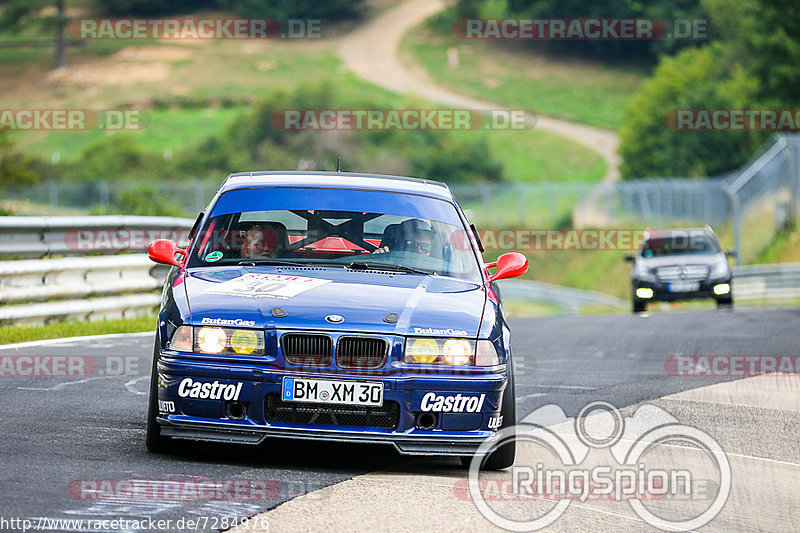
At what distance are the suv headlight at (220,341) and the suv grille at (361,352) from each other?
388 mm

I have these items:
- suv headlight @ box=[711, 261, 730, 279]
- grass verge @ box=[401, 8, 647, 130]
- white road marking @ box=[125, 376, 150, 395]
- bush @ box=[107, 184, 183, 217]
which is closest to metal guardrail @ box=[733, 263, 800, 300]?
suv headlight @ box=[711, 261, 730, 279]

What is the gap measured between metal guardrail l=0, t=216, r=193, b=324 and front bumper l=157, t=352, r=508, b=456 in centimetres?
686

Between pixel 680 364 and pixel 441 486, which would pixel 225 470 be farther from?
pixel 680 364

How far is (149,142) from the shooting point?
298ft

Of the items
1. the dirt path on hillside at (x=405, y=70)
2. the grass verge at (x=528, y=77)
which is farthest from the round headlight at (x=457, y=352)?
the grass verge at (x=528, y=77)

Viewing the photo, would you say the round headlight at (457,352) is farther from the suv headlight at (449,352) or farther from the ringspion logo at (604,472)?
the ringspion logo at (604,472)

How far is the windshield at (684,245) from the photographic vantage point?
2394 centimetres

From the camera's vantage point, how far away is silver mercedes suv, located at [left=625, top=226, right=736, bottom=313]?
23156mm

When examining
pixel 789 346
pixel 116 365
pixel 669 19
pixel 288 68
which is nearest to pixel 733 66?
pixel 669 19

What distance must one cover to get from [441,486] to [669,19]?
10514 cm

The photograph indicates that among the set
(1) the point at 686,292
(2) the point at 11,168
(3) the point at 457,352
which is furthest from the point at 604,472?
(2) the point at 11,168

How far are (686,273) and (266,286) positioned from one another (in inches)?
678

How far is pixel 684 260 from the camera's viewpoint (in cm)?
2348

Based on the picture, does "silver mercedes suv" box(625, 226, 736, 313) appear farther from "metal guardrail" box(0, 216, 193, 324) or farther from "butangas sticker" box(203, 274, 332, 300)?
"butangas sticker" box(203, 274, 332, 300)
